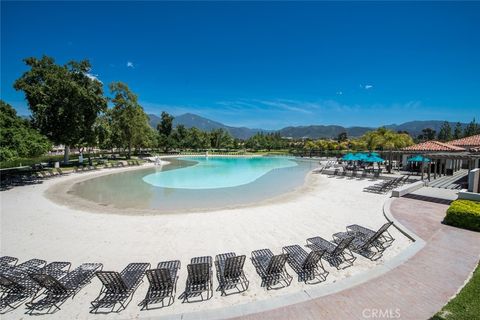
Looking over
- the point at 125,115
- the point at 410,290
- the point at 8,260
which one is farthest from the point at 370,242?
the point at 125,115

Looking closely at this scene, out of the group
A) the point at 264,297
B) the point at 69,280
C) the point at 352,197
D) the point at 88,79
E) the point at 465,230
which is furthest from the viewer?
the point at 88,79

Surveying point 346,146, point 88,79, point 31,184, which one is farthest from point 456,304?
point 346,146

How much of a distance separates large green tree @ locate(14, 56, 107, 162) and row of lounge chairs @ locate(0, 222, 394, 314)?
2123 centimetres

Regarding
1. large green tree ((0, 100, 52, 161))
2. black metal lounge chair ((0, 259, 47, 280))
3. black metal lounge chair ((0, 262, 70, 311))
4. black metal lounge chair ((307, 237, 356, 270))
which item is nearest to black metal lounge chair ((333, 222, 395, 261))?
black metal lounge chair ((307, 237, 356, 270))

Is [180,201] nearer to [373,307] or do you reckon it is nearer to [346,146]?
[373,307]

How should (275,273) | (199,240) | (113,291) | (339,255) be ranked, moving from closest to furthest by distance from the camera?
(113,291) < (275,273) < (339,255) < (199,240)

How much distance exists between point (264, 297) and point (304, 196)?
10.9 meters

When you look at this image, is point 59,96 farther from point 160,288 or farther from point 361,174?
point 361,174

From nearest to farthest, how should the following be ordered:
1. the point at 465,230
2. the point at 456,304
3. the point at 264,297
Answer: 1. the point at 456,304
2. the point at 264,297
3. the point at 465,230

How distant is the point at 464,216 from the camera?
896cm

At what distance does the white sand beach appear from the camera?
203 inches

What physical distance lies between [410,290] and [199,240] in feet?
19.7

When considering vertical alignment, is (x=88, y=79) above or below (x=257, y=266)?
above

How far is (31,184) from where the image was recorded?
63.5 ft
